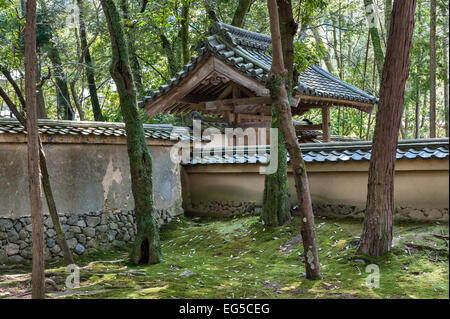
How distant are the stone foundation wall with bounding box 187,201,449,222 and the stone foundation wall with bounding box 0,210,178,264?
0.92 meters

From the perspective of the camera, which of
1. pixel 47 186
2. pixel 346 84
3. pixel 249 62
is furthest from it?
pixel 346 84

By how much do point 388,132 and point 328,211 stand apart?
2.89 metres

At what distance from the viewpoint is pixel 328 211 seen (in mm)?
8609

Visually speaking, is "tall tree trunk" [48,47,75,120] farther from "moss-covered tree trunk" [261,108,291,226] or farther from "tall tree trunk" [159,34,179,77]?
"moss-covered tree trunk" [261,108,291,226]

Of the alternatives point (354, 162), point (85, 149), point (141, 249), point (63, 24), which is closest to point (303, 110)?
point (354, 162)

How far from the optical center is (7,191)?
315 inches

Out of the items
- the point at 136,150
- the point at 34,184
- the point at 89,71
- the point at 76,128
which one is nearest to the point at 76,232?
the point at 76,128

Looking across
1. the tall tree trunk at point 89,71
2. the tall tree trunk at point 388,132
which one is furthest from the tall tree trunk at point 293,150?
the tall tree trunk at point 89,71

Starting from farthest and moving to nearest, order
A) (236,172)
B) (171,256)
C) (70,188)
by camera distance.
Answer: (236,172) → (70,188) → (171,256)

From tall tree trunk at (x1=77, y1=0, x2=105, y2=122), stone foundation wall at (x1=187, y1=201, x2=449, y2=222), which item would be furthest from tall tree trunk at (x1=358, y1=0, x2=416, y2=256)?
tall tree trunk at (x1=77, y1=0, x2=105, y2=122)

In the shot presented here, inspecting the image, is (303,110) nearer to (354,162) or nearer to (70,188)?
(354,162)

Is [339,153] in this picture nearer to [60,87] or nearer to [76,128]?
[76,128]
